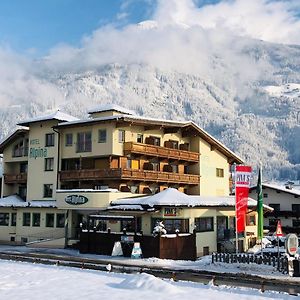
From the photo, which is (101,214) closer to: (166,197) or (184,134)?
(166,197)

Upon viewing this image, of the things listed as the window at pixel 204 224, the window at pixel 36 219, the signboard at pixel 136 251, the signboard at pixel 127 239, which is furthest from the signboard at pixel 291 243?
the window at pixel 36 219

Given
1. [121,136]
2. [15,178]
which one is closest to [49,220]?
[15,178]

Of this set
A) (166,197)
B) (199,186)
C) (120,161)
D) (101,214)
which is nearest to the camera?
(166,197)

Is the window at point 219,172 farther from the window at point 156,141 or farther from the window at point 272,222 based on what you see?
the window at point 272,222

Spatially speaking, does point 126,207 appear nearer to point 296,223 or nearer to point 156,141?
point 156,141

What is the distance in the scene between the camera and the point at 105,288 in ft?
81.3

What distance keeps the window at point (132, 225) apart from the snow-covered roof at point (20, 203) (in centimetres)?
993

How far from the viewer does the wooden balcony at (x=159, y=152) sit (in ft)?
165

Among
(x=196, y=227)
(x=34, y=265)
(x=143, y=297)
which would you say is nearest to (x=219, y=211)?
(x=196, y=227)

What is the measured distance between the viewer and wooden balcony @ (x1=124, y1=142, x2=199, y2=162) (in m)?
50.2

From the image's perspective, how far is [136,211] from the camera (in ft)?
137

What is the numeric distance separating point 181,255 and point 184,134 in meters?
21.8

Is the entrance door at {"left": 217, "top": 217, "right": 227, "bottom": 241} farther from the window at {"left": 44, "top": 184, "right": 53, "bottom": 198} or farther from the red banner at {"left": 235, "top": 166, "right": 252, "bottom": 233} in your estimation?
the window at {"left": 44, "top": 184, "right": 53, "bottom": 198}

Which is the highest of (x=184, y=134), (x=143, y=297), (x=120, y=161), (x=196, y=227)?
(x=184, y=134)
